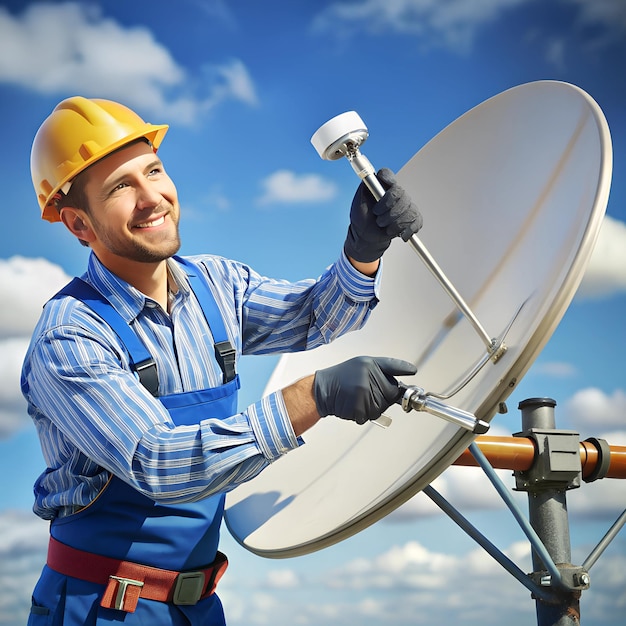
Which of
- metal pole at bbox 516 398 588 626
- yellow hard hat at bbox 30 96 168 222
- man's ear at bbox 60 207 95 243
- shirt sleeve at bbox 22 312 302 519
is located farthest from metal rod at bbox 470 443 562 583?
yellow hard hat at bbox 30 96 168 222

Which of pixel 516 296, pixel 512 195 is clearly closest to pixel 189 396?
pixel 516 296

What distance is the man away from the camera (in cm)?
Answer: 228

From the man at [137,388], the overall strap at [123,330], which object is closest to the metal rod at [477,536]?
the man at [137,388]

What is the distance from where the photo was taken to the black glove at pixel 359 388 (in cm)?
220

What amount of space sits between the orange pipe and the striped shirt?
33.5 inches

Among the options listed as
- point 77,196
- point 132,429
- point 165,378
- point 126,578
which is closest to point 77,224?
point 77,196

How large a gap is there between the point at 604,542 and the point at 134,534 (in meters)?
2.37

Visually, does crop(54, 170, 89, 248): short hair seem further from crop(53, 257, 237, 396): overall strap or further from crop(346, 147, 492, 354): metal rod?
crop(346, 147, 492, 354): metal rod

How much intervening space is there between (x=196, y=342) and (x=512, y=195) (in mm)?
1350

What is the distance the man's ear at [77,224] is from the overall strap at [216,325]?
1.24 ft

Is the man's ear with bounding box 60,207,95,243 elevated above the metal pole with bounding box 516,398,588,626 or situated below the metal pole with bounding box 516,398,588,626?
above

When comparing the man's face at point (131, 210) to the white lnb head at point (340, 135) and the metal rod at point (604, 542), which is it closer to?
the white lnb head at point (340, 135)

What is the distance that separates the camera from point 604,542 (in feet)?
12.8

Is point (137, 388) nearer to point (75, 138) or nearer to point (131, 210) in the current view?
point (131, 210)
